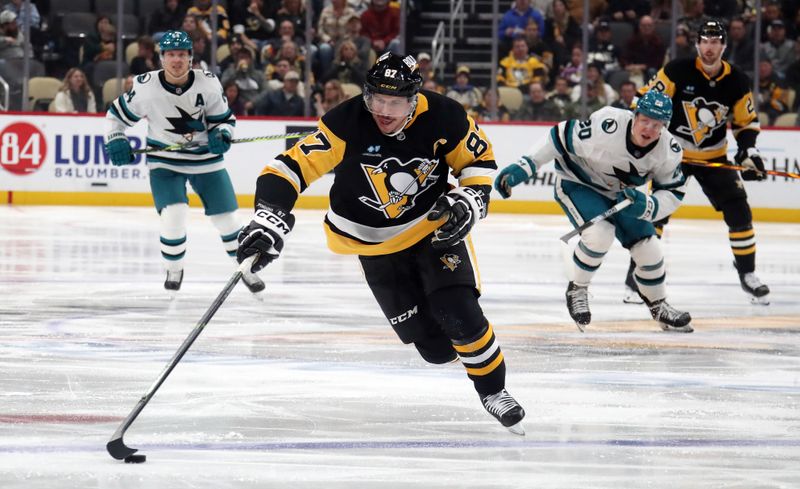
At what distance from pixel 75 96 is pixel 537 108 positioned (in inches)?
159

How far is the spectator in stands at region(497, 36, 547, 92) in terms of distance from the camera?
11.6 meters

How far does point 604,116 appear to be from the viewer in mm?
5395

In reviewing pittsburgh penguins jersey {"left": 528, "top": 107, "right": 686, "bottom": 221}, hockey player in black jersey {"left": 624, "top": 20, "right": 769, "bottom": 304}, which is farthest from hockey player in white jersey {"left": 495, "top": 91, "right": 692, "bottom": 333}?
hockey player in black jersey {"left": 624, "top": 20, "right": 769, "bottom": 304}

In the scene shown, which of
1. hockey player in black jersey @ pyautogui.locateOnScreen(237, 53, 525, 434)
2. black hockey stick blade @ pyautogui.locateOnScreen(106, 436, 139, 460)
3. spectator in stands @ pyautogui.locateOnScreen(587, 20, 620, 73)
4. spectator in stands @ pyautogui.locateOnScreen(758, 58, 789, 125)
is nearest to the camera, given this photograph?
black hockey stick blade @ pyautogui.locateOnScreen(106, 436, 139, 460)

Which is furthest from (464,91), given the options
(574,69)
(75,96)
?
(75,96)

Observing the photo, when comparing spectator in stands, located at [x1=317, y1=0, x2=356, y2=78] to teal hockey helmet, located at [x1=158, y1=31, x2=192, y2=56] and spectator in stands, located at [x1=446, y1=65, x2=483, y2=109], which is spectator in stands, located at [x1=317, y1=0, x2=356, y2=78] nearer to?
spectator in stands, located at [x1=446, y1=65, x2=483, y2=109]

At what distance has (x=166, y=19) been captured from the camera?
460 inches

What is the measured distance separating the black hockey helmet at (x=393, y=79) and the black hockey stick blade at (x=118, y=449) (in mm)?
1100

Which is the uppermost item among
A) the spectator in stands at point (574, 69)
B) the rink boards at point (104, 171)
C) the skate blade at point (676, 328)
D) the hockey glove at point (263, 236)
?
the hockey glove at point (263, 236)

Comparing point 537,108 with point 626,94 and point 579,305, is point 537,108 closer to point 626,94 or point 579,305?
point 626,94

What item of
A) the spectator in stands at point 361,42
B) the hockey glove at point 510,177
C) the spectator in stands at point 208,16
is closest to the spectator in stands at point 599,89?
the spectator in stands at point 361,42

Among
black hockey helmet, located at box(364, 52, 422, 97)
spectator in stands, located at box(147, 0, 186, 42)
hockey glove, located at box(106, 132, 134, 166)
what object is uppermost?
black hockey helmet, located at box(364, 52, 422, 97)

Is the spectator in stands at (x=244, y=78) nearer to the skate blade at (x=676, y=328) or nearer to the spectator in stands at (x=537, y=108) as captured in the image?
the spectator in stands at (x=537, y=108)

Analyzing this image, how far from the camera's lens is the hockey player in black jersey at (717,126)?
6.51 meters
